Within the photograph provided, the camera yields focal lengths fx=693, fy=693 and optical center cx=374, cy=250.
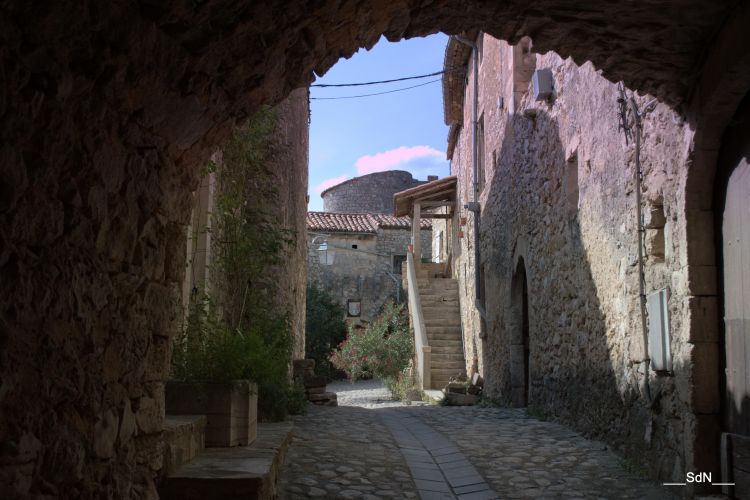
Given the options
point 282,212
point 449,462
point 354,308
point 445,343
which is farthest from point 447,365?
point 354,308

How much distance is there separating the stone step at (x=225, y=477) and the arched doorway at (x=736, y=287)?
2.41m

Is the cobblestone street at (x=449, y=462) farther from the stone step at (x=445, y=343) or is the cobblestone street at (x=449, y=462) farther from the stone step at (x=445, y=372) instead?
the stone step at (x=445, y=343)

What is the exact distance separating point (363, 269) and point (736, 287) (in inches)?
890

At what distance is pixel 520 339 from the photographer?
982 cm

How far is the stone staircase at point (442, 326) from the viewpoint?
13.7 meters

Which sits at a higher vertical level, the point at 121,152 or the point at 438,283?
the point at 438,283

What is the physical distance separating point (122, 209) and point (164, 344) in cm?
72

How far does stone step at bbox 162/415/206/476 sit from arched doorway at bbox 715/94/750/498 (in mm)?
2807

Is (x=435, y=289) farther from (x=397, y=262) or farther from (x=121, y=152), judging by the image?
(x=121, y=152)

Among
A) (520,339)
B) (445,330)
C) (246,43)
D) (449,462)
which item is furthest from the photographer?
(445,330)

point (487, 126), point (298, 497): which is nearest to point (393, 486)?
point (298, 497)

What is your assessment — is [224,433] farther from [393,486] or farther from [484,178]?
[484,178]

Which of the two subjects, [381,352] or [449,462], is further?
[381,352]

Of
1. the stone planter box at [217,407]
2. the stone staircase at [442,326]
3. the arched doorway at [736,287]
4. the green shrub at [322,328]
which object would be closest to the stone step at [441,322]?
the stone staircase at [442,326]
